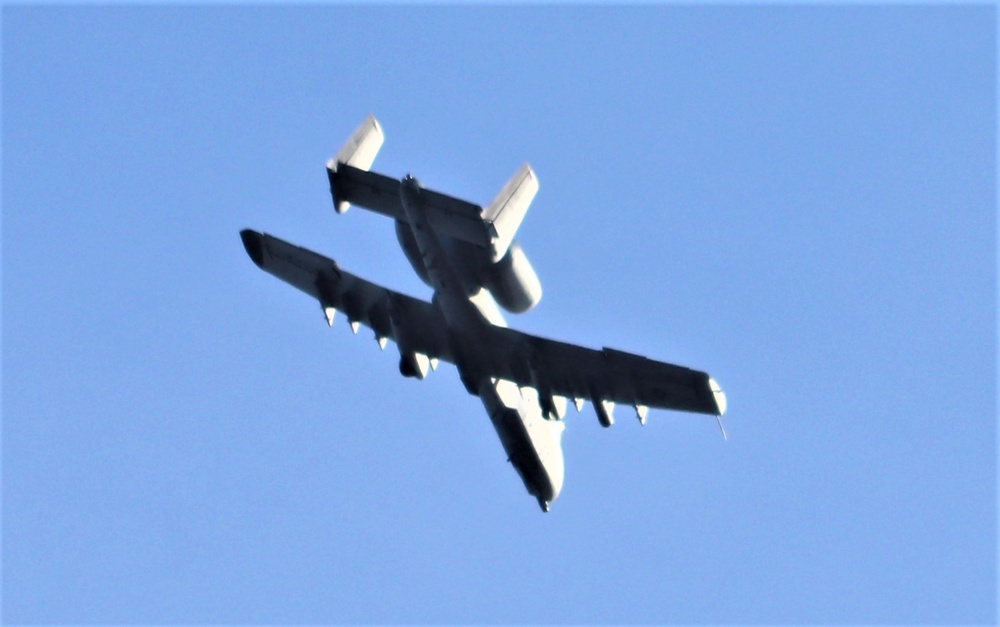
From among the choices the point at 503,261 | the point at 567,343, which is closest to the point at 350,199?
the point at 503,261

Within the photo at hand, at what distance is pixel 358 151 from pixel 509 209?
12.5ft

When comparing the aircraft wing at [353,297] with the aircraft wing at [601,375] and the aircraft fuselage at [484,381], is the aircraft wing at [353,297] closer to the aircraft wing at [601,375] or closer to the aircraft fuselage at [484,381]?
the aircraft fuselage at [484,381]

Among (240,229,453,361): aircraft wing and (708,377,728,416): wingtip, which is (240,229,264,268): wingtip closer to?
(240,229,453,361): aircraft wing

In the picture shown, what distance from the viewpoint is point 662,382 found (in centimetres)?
2991

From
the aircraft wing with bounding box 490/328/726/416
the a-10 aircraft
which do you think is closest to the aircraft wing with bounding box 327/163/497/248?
the a-10 aircraft

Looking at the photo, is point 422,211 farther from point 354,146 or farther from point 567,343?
point 567,343

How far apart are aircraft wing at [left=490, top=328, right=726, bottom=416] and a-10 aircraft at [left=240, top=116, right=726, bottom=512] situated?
3 centimetres

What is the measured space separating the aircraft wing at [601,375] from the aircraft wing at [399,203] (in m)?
3.12

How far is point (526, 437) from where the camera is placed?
1228 inches

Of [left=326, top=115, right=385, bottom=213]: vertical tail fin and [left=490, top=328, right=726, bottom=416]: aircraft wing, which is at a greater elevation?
[left=326, top=115, right=385, bottom=213]: vertical tail fin

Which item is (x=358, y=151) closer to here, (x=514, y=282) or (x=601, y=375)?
(x=514, y=282)

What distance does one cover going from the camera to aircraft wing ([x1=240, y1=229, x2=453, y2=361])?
31.4 m

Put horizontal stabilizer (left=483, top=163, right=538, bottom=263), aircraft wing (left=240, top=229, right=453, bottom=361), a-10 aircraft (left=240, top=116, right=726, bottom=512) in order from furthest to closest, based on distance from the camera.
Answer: aircraft wing (left=240, top=229, right=453, bottom=361)
a-10 aircraft (left=240, top=116, right=726, bottom=512)
horizontal stabilizer (left=483, top=163, right=538, bottom=263)

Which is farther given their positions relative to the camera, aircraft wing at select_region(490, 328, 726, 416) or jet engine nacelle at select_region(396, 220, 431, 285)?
aircraft wing at select_region(490, 328, 726, 416)
